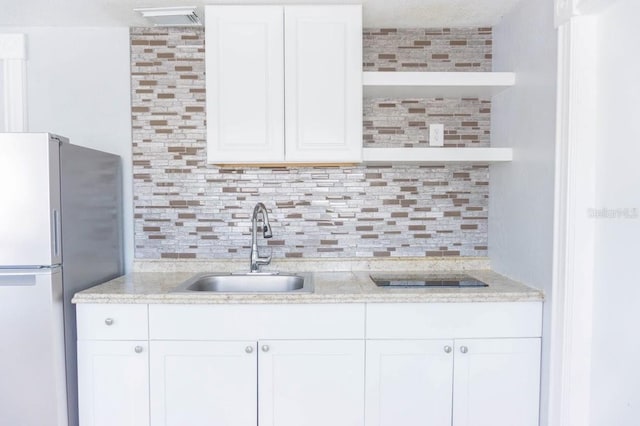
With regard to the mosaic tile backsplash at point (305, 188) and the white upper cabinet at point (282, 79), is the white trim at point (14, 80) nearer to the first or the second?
the mosaic tile backsplash at point (305, 188)

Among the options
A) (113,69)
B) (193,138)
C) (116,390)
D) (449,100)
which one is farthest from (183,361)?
(449,100)

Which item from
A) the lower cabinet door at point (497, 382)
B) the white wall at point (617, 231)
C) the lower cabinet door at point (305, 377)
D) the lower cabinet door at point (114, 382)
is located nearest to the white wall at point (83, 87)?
the lower cabinet door at point (114, 382)

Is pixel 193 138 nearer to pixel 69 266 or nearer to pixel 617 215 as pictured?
pixel 69 266

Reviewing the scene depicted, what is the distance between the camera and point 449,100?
7.29ft

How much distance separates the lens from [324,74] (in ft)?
6.23

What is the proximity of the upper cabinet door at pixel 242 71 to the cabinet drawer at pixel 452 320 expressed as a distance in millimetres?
997

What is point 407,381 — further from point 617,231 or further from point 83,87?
point 83,87

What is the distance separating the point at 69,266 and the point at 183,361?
0.62m

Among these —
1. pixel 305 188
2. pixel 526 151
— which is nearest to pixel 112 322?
pixel 305 188

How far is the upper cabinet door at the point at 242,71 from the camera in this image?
1891 millimetres

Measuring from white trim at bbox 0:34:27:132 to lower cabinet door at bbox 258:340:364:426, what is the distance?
1.78 m

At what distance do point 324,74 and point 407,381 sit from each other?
1392mm

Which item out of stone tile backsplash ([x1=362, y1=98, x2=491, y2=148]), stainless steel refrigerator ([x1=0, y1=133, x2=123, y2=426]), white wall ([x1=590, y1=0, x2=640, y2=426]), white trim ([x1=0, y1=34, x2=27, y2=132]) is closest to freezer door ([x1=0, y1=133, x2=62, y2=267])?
stainless steel refrigerator ([x1=0, y1=133, x2=123, y2=426])

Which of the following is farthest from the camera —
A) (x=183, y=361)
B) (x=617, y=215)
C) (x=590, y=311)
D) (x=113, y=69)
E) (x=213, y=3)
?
(x=113, y=69)
